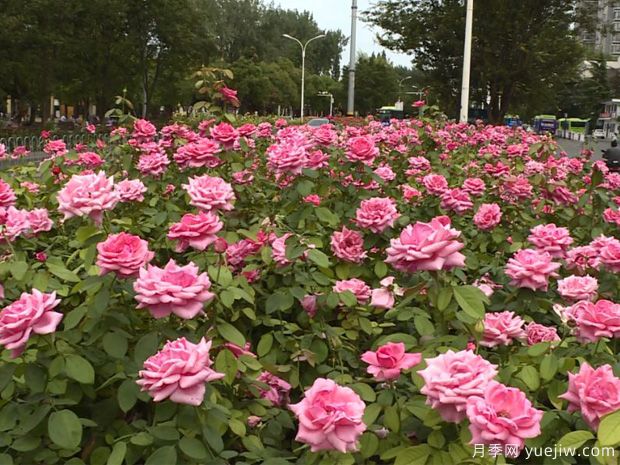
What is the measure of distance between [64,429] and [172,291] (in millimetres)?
403

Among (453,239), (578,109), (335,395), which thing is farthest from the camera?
(578,109)

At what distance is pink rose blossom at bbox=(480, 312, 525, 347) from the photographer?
2027 millimetres

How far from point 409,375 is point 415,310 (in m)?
0.25

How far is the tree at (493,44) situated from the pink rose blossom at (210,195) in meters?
13.4

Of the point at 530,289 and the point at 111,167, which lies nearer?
the point at 530,289

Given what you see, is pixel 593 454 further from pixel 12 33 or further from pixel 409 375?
pixel 12 33

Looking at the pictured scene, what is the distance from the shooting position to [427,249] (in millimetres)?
1755

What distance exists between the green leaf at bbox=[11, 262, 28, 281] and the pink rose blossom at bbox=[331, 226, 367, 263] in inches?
46.2

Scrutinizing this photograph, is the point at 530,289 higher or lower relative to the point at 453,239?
lower

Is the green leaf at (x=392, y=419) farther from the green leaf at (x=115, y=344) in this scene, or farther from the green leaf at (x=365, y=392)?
the green leaf at (x=115, y=344)

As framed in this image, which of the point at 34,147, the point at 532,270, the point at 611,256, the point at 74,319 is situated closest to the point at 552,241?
the point at 611,256

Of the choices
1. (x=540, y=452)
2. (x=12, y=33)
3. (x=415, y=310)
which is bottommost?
(x=540, y=452)

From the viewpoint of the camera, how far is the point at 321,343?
233 centimetres

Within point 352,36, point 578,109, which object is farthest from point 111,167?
point 578,109
